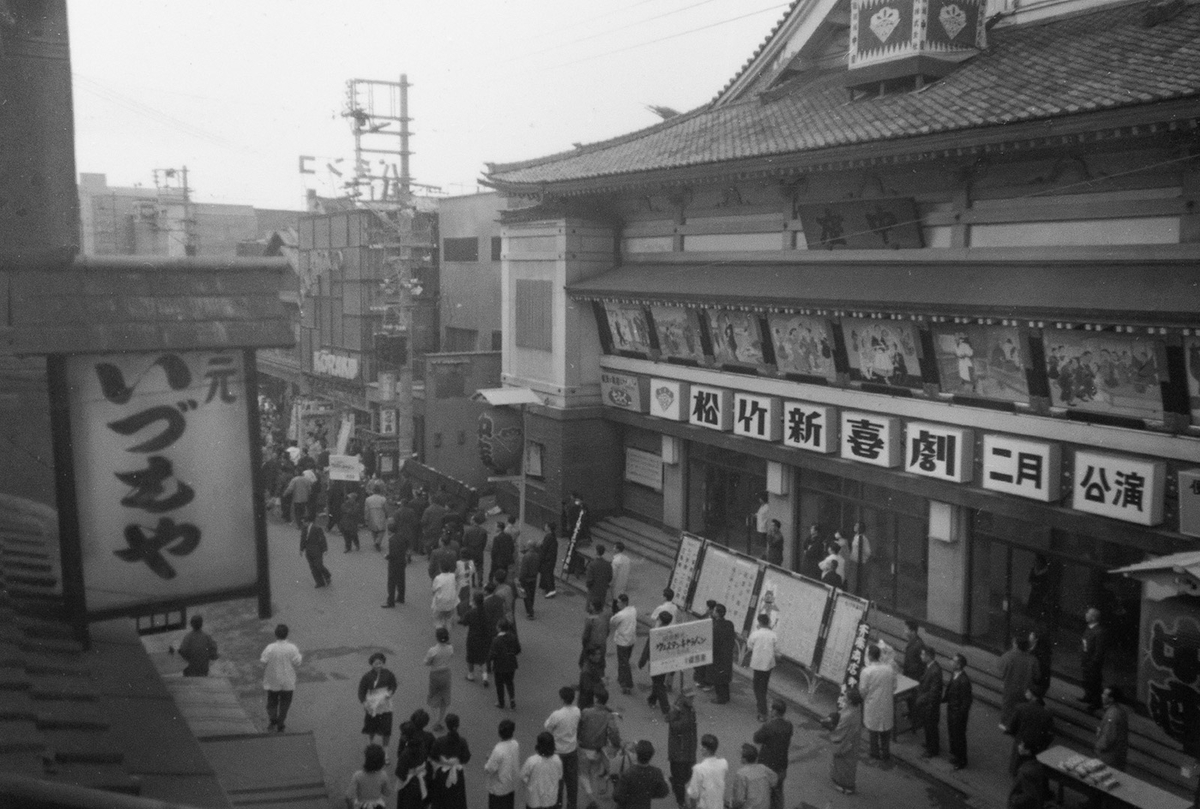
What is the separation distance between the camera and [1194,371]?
12.7 m

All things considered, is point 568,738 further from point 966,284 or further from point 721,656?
point 966,284

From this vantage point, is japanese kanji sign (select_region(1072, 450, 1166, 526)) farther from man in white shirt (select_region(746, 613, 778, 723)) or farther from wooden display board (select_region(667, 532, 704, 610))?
wooden display board (select_region(667, 532, 704, 610))

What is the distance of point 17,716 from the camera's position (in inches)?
189

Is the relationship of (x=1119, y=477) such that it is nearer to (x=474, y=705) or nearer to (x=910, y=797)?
(x=910, y=797)

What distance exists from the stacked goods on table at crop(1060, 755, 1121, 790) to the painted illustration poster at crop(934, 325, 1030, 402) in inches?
224

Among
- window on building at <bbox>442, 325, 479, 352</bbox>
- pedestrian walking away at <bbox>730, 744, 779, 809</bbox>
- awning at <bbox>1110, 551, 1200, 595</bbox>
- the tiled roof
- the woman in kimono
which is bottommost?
the woman in kimono

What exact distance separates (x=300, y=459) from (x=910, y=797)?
20.0 m

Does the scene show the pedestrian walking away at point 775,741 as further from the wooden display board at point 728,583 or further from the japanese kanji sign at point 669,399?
the japanese kanji sign at point 669,399

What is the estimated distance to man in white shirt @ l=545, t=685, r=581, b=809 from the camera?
11.5 m

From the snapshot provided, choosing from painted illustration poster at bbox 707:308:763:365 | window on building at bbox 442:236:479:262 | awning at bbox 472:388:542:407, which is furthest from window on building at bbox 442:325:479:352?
painted illustration poster at bbox 707:308:763:365

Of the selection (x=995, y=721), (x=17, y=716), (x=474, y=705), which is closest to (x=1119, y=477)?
(x=995, y=721)

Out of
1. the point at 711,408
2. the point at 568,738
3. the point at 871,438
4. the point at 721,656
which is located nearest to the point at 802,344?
the point at 871,438

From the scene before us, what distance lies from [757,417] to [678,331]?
331 centimetres

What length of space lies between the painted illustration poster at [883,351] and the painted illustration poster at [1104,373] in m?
2.60
